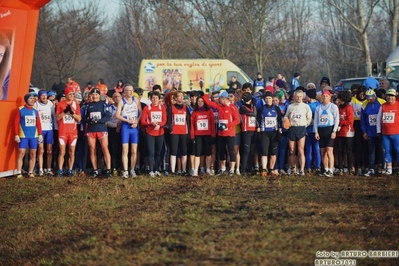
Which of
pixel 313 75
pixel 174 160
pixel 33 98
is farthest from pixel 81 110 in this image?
pixel 313 75

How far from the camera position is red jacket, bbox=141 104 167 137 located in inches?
715

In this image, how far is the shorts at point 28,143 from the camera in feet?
59.8

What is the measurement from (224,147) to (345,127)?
2.96m

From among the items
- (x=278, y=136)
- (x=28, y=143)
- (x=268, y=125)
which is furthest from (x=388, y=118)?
(x=28, y=143)

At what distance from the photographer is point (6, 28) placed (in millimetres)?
17469

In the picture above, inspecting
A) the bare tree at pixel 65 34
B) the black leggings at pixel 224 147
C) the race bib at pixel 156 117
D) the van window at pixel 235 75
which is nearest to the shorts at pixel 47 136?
the race bib at pixel 156 117

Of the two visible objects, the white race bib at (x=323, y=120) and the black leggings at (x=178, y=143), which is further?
the black leggings at (x=178, y=143)

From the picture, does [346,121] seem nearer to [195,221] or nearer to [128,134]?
[128,134]

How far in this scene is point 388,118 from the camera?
17.8 m

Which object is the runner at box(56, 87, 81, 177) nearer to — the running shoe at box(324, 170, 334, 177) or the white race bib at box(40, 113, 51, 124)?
the white race bib at box(40, 113, 51, 124)

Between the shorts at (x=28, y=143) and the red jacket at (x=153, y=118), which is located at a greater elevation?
the red jacket at (x=153, y=118)

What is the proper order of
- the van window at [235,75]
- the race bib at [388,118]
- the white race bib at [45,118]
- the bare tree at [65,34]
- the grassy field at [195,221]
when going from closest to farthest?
the grassy field at [195,221] < the race bib at [388,118] < the white race bib at [45,118] < the van window at [235,75] < the bare tree at [65,34]

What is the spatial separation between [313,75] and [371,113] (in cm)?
4739

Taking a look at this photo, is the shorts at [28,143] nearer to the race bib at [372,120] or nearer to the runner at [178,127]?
the runner at [178,127]
